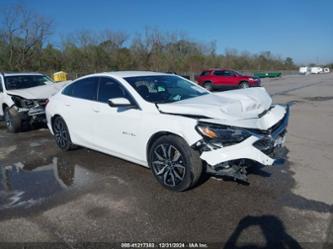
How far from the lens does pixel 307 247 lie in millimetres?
3037

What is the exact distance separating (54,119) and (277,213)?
4.69 m

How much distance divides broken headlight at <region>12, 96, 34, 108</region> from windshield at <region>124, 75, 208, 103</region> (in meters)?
4.68

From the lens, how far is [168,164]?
4.36m

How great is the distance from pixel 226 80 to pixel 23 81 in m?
19.5

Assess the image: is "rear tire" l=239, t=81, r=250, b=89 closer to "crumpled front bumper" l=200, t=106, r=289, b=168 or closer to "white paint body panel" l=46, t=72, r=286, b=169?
"white paint body panel" l=46, t=72, r=286, b=169

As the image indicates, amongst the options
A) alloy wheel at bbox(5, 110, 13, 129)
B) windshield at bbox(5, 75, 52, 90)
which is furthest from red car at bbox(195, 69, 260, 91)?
alloy wheel at bbox(5, 110, 13, 129)

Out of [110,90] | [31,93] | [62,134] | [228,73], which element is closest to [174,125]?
[110,90]

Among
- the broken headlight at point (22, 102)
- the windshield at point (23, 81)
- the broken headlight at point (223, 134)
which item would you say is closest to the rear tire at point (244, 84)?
the windshield at point (23, 81)

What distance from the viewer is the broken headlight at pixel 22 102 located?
8742 mm

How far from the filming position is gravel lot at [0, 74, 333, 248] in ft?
11.0

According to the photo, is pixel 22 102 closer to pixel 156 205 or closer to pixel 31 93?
pixel 31 93

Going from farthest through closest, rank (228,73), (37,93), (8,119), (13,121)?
1. (228,73)
2. (8,119)
3. (13,121)
4. (37,93)

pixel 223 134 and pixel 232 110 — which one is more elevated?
pixel 232 110

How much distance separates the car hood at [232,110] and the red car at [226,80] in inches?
873
